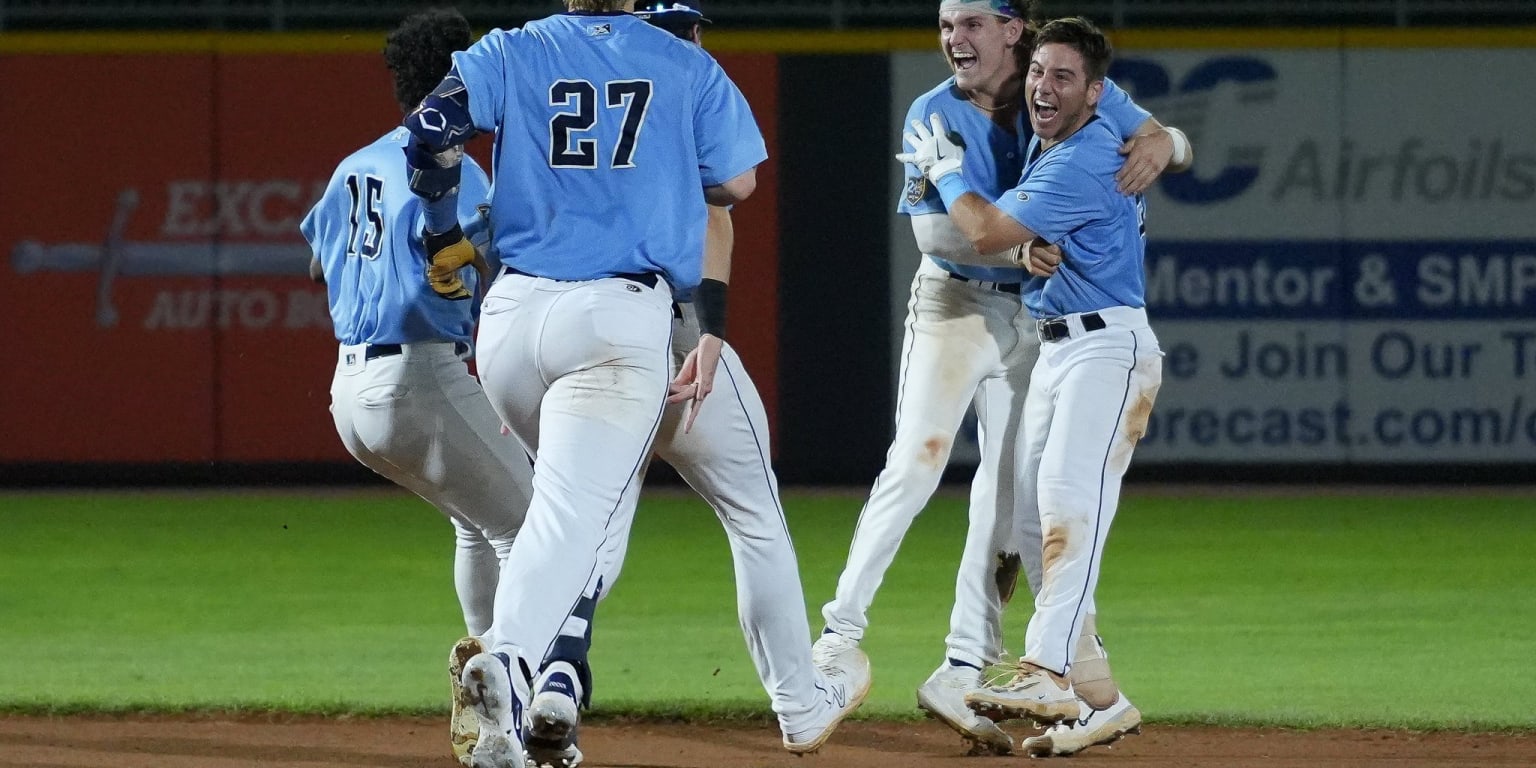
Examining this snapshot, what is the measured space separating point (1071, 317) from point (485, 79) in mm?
1710

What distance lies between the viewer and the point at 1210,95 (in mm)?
13438

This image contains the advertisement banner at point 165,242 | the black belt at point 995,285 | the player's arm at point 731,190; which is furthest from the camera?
the advertisement banner at point 165,242

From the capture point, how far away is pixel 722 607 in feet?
28.0

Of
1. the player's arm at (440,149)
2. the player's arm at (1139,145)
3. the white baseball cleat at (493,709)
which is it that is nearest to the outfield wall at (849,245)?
the player's arm at (1139,145)

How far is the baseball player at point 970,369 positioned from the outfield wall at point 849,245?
7484 mm

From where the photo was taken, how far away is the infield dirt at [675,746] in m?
5.42

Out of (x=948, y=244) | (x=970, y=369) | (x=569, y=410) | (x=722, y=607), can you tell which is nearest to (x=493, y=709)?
(x=569, y=410)

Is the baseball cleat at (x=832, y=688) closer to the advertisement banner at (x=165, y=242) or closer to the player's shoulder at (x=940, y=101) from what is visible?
the player's shoulder at (x=940, y=101)

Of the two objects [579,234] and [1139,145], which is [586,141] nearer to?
[579,234]

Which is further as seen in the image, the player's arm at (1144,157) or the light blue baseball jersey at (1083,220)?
the player's arm at (1144,157)

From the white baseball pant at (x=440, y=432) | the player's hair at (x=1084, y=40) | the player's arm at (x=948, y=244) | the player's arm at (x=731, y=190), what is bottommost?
the white baseball pant at (x=440, y=432)

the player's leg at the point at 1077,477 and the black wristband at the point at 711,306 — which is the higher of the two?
the black wristband at the point at 711,306

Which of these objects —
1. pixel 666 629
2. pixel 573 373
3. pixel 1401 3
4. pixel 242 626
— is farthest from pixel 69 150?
pixel 573 373

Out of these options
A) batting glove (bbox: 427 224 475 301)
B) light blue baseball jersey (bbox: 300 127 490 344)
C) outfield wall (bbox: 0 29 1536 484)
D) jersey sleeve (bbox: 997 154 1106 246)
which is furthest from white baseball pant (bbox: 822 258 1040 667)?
outfield wall (bbox: 0 29 1536 484)
